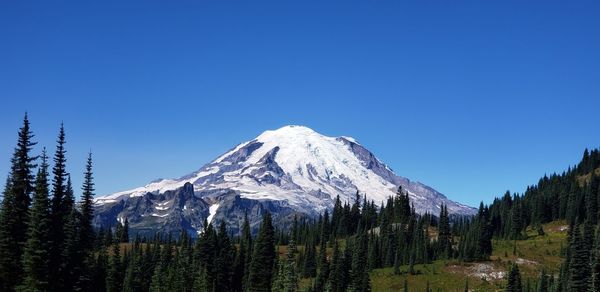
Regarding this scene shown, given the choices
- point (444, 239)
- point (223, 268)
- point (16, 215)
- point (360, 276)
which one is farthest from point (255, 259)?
point (444, 239)

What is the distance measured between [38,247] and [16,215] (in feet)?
22.4

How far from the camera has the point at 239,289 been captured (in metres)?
160

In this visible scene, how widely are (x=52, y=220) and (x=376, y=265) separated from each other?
12998 cm

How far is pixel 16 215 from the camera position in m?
59.4

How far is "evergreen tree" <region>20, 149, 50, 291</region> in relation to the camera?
54.2 meters

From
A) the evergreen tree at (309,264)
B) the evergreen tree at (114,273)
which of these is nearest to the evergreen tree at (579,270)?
the evergreen tree at (309,264)

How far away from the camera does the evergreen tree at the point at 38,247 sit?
178 feet

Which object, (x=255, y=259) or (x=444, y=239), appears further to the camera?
(x=444, y=239)

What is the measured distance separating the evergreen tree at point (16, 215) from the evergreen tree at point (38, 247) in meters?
2.64

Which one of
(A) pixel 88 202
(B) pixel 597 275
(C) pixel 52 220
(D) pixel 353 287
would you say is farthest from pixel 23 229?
(B) pixel 597 275

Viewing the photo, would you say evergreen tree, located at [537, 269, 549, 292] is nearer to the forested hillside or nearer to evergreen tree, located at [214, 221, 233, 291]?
the forested hillside

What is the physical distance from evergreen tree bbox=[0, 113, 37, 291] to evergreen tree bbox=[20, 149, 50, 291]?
8.66 feet

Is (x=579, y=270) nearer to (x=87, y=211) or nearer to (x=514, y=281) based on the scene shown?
(x=514, y=281)

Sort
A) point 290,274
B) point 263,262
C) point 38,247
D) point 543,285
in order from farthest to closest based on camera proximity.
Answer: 1. point 543,285
2. point 263,262
3. point 290,274
4. point 38,247
